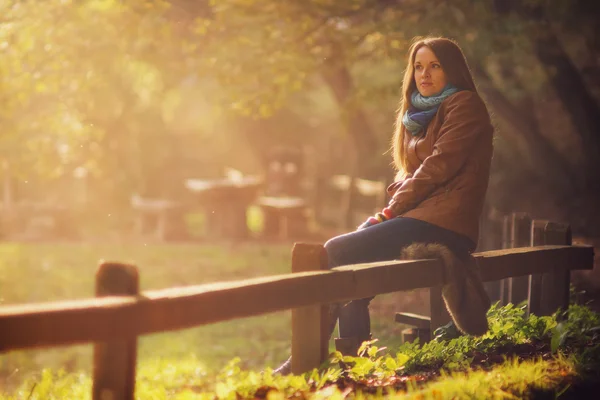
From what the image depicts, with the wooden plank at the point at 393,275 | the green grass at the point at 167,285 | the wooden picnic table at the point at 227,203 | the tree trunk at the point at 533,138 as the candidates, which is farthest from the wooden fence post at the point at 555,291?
the wooden picnic table at the point at 227,203

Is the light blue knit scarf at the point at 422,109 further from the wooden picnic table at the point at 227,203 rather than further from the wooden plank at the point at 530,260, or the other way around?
the wooden picnic table at the point at 227,203

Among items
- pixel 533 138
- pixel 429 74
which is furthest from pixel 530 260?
pixel 533 138

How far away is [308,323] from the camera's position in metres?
4.63

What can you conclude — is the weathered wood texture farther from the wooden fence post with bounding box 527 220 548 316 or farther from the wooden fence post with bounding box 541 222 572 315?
the wooden fence post with bounding box 527 220 548 316

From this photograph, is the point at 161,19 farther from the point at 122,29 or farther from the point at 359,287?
the point at 359,287

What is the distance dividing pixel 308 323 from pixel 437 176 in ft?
4.07

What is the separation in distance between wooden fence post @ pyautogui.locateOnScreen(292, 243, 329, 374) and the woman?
48 centimetres

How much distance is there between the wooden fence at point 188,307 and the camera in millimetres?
3213

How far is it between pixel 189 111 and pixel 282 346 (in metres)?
30.8

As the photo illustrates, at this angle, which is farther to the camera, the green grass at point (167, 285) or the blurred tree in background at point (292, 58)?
the blurred tree in background at point (292, 58)

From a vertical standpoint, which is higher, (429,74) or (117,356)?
(429,74)

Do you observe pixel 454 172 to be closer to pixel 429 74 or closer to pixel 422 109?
pixel 422 109

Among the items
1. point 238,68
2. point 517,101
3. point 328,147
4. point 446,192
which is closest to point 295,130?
point 328,147

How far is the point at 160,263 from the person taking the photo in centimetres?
1575
